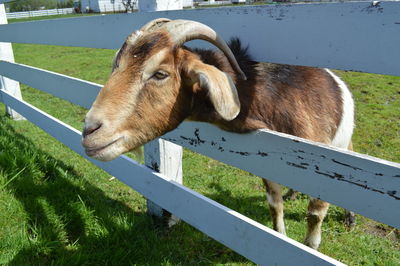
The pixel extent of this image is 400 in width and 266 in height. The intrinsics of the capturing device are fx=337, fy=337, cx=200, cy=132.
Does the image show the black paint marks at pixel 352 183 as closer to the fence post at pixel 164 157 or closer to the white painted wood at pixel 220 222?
the white painted wood at pixel 220 222

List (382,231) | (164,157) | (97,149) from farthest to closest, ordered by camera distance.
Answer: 1. (382,231)
2. (164,157)
3. (97,149)

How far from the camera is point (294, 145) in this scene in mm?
1521

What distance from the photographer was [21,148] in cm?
431

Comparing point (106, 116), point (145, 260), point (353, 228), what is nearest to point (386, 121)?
point (353, 228)

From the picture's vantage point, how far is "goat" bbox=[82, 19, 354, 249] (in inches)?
61.8

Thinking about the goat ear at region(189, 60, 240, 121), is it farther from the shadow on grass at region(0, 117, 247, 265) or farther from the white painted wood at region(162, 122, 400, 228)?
the shadow on grass at region(0, 117, 247, 265)

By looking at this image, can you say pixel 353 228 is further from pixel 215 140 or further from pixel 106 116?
pixel 106 116

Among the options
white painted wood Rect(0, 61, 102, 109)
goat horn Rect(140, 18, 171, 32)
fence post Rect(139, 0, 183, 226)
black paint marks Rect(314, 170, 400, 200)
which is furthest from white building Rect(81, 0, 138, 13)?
black paint marks Rect(314, 170, 400, 200)

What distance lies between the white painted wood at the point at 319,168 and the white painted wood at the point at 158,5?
0.90m

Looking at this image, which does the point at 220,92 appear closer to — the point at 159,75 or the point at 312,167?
the point at 159,75

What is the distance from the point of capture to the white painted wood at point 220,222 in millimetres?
1618

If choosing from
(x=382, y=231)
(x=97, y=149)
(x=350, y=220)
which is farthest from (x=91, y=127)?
(x=382, y=231)

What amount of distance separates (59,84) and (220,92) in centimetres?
241

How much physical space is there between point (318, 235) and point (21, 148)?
12.0 feet
